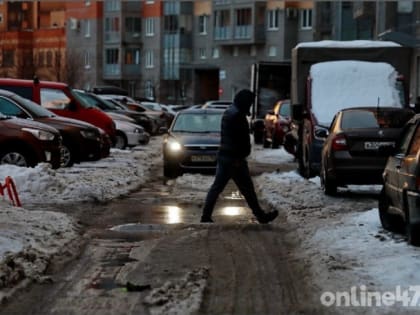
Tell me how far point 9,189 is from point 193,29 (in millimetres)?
71053

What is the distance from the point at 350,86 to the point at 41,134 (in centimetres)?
636

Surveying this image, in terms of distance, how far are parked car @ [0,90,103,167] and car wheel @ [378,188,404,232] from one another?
10749 mm

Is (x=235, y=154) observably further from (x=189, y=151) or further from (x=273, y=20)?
(x=273, y=20)

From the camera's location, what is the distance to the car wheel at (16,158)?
17344 millimetres

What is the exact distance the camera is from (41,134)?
17.5m

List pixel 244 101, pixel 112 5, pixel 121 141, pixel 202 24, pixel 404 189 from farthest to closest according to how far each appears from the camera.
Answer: pixel 112 5 < pixel 202 24 < pixel 121 141 < pixel 244 101 < pixel 404 189

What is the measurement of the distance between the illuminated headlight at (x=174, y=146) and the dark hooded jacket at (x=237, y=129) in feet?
24.0

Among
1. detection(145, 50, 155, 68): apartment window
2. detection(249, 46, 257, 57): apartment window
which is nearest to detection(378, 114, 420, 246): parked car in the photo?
detection(249, 46, 257, 57): apartment window

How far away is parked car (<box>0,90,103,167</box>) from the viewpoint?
19.9 meters

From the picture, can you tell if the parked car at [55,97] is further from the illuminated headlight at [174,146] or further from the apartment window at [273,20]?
the apartment window at [273,20]

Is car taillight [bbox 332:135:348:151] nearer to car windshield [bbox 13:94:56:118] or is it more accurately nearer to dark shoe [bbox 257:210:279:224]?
dark shoe [bbox 257:210:279:224]

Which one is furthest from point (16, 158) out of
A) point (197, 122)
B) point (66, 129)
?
point (197, 122)

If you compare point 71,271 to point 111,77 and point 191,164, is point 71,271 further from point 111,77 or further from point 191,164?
point 111,77

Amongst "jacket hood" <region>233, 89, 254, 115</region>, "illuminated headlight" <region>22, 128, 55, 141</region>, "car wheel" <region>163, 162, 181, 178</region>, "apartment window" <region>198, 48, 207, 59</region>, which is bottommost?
"car wheel" <region>163, 162, 181, 178</region>
